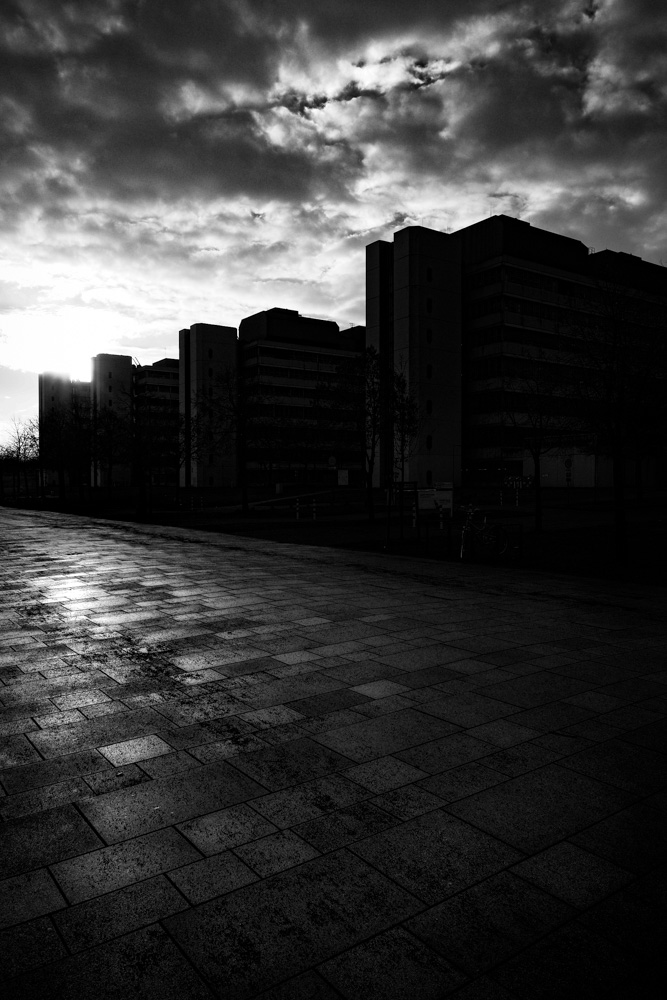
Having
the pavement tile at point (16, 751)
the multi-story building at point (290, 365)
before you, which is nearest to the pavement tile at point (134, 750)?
the pavement tile at point (16, 751)

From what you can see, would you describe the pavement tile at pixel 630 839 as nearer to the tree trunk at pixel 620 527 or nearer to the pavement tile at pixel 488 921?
the pavement tile at pixel 488 921

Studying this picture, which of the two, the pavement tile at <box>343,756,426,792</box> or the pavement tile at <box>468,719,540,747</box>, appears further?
the pavement tile at <box>468,719,540,747</box>

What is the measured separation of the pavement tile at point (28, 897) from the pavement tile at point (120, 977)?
38 cm

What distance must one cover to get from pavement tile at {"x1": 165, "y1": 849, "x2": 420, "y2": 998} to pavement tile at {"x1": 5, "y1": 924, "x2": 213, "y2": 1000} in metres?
0.07

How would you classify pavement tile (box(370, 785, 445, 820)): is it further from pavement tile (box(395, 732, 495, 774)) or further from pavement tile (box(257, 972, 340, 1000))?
pavement tile (box(257, 972, 340, 1000))

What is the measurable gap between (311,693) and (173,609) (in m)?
4.67

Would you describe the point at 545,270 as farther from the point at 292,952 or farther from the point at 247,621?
the point at 292,952

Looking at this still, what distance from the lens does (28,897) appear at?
2.91 meters

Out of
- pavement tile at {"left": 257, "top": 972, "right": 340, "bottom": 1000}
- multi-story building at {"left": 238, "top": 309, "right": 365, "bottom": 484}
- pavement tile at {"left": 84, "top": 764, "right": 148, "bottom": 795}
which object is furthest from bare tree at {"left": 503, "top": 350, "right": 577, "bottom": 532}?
multi-story building at {"left": 238, "top": 309, "right": 365, "bottom": 484}

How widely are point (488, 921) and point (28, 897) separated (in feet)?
6.68

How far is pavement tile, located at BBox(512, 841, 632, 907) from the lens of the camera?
293 centimetres

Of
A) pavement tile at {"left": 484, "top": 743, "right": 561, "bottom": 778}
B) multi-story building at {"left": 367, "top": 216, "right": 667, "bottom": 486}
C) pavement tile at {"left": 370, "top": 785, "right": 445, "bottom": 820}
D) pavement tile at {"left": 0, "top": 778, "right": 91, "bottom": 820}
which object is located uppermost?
multi-story building at {"left": 367, "top": 216, "right": 667, "bottom": 486}

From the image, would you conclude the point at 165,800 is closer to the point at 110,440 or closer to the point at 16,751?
the point at 16,751

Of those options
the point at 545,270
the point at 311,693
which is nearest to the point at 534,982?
the point at 311,693
